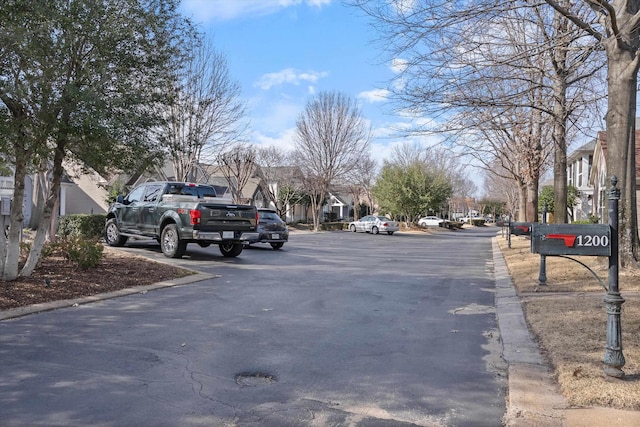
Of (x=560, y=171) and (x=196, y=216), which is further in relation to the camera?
→ (x=560, y=171)

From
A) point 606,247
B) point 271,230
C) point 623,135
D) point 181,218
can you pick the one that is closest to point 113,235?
point 181,218

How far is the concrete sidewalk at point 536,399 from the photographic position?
3746 millimetres

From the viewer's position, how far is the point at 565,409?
156 inches

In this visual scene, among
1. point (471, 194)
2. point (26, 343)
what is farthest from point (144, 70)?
point (471, 194)

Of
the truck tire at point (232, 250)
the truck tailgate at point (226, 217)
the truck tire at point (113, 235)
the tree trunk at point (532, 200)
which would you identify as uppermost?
the tree trunk at point (532, 200)

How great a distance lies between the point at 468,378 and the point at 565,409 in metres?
0.98

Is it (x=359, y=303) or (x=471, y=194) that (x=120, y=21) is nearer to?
(x=359, y=303)

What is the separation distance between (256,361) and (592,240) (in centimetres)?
344

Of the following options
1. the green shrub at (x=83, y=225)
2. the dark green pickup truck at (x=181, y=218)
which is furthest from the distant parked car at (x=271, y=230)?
the green shrub at (x=83, y=225)

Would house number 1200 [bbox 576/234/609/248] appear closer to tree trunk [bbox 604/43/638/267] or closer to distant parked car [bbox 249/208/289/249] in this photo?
tree trunk [bbox 604/43/638/267]

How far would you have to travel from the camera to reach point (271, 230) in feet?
61.5

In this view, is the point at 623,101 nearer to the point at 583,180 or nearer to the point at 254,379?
the point at 254,379

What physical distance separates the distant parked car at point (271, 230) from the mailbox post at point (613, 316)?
47.6 ft

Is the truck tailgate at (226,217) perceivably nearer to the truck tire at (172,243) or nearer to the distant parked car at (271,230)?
the truck tire at (172,243)
